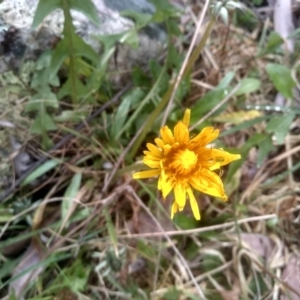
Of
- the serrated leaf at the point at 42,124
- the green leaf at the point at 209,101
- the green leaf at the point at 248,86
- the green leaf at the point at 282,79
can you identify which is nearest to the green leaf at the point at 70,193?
the serrated leaf at the point at 42,124

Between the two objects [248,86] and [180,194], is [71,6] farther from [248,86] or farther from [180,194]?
[248,86]

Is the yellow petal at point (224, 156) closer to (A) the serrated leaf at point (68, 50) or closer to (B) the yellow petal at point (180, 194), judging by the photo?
(B) the yellow petal at point (180, 194)

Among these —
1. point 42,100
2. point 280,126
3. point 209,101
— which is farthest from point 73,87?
point 280,126

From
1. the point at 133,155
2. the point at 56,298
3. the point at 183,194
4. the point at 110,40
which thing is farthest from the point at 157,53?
the point at 56,298

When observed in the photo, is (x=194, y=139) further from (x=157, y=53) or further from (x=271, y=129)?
(x=157, y=53)

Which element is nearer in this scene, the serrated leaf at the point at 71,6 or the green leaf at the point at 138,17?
the serrated leaf at the point at 71,6
